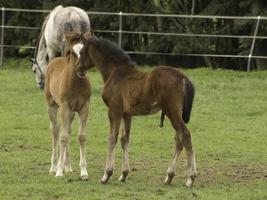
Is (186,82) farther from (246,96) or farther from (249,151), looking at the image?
(246,96)

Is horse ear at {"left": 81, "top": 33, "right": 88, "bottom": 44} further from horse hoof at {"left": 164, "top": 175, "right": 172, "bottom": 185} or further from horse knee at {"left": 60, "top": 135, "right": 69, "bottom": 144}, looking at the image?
horse hoof at {"left": 164, "top": 175, "right": 172, "bottom": 185}

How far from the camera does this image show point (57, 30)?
15.8 m

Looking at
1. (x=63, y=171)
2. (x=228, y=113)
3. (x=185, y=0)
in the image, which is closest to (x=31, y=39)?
(x=185, y=0)

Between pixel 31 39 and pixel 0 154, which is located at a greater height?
pixel 0 154

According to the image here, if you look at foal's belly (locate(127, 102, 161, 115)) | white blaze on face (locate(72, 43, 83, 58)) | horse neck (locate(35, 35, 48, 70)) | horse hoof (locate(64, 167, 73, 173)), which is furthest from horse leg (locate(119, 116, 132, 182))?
horse neck (locate(35, 35, 48, 70))

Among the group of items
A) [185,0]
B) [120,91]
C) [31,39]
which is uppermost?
[120,91]

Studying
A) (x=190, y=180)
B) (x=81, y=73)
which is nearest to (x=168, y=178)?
(x=190, y=180)

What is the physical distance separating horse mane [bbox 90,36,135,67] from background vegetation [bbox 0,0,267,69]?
1400 cm

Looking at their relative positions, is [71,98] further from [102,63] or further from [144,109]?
[144,109]

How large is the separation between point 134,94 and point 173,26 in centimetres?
1633

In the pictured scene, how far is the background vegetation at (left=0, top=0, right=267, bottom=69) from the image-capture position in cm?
2364

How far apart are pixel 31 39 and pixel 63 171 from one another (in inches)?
708

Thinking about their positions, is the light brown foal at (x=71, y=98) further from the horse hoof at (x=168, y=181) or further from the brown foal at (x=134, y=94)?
the horse hoof at (x=168, y=181)

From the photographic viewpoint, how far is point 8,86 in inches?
749
